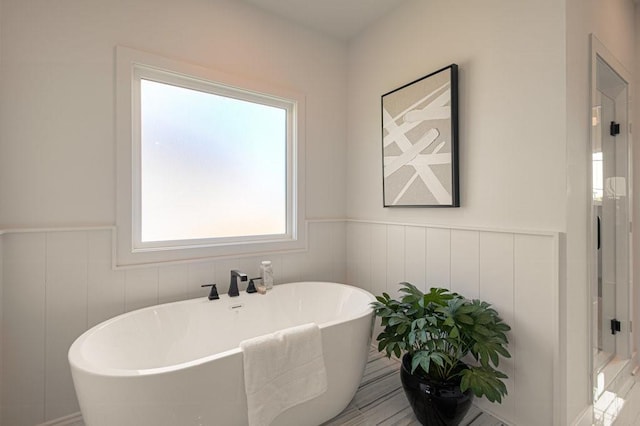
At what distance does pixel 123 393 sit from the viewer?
3.33 ft

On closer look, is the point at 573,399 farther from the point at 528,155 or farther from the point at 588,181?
the point at 528,155

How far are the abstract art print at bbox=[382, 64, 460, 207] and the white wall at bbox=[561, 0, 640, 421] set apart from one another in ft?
1.75

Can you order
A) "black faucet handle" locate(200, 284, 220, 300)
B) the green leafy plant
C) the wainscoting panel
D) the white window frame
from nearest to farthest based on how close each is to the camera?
1. the green leafy plant
2. the wainscoting panel
3. the white window frame
4. "black faucet handle" locate(200, 284, 220, 300)

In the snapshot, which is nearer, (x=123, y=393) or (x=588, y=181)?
(x=123, y=393)

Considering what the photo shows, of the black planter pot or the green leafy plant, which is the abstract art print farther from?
the black planter pot

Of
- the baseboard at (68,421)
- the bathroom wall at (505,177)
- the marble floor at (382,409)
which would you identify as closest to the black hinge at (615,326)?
the bathroom wall at (505,177)

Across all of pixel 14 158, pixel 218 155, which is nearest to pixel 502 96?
pixel 218 155

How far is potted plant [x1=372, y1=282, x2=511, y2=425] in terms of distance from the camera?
4.46 ft

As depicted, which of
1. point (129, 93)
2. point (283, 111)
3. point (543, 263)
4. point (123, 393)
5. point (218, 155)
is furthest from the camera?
point (283, 111)

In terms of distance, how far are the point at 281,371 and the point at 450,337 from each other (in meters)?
0.81

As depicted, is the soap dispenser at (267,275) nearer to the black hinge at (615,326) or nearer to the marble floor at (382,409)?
the marble floor at (382,409)

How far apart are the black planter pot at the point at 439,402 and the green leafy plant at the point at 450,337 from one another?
58 mm

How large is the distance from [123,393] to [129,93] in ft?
5.24

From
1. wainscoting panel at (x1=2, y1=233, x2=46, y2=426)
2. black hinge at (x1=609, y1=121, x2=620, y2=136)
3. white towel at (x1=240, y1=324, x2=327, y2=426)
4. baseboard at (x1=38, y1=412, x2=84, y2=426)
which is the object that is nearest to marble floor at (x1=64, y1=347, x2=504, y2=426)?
baseboard at (x1=38, y1=412, x2=84, y2=426)
